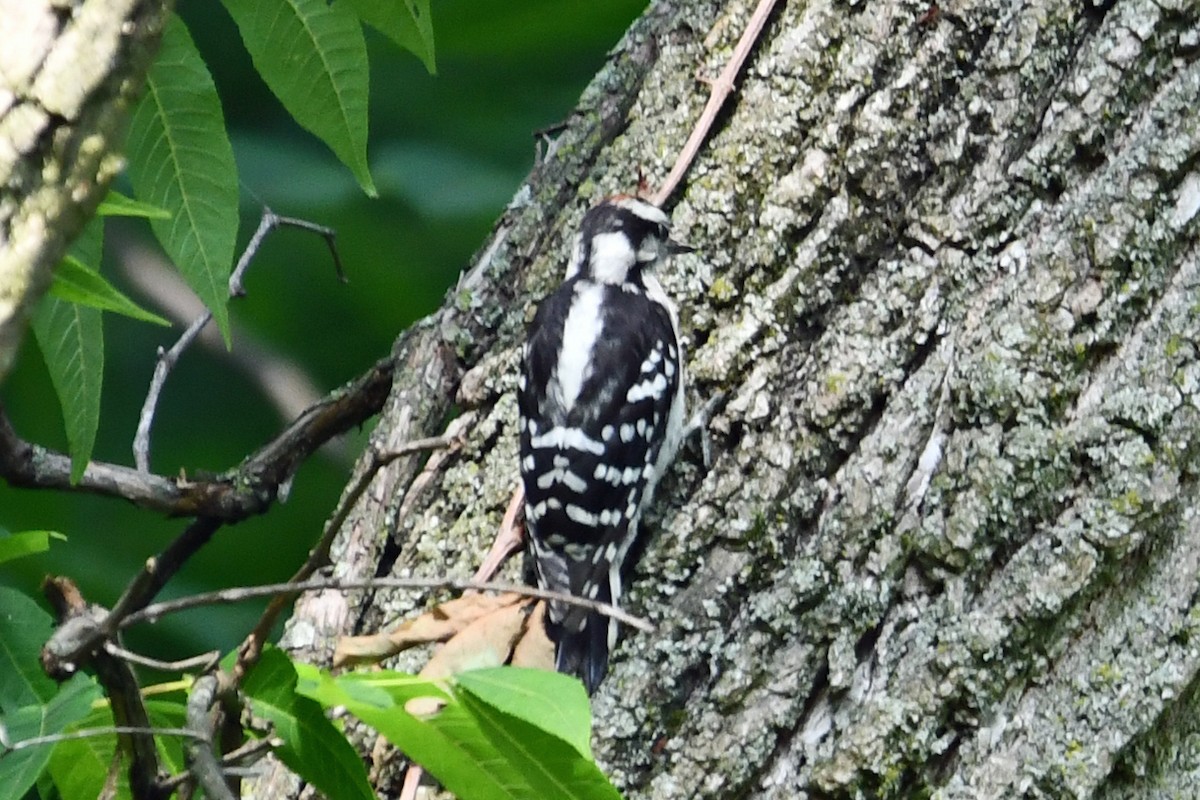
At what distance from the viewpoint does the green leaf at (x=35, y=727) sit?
2.83 ft

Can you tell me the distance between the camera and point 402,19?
1.13 metres

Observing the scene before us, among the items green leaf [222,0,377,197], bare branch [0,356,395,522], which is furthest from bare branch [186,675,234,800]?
bare branch [0,356,395,522]

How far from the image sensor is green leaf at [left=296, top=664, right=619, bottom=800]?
927 millimetres

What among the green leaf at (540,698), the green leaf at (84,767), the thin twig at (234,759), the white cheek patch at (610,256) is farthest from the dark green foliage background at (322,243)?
the green leaf at (540,698)

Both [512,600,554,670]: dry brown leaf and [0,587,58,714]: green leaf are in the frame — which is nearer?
[0,587,58,714]: green leaf

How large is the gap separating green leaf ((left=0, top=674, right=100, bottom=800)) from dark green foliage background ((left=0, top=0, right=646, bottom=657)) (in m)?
2.46

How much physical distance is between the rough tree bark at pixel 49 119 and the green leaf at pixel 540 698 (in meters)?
0.42

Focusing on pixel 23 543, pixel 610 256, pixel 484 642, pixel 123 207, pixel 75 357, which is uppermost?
pixel 610 256

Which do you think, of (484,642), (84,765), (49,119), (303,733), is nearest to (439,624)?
(484,642)

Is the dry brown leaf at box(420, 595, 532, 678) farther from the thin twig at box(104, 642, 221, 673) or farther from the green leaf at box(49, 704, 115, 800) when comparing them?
the thin twig at box(104, 642, 221, 673)

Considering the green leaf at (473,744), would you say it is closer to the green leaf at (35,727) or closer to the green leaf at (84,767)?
the green leaf at (35,727)

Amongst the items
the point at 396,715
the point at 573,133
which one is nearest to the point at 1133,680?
the point at 396,715

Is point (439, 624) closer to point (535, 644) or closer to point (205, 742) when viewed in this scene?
point (535, 644)

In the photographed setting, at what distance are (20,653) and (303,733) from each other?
36 cm
